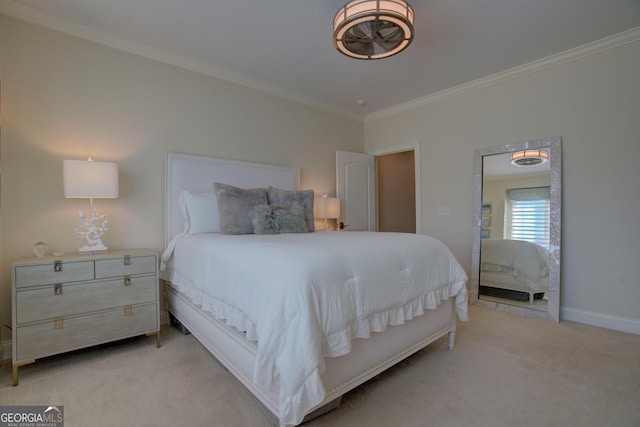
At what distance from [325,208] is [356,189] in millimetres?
898

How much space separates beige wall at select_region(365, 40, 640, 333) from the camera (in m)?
2.68

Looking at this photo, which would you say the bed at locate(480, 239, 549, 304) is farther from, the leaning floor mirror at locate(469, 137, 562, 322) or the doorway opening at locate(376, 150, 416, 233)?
the doorway opening at locate(376, 150, 416, 233)

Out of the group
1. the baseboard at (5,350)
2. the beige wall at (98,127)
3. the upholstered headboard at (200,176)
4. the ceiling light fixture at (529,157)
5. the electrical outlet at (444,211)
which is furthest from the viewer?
the electrical outlet at (444,211)

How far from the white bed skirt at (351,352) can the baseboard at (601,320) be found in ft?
5.25

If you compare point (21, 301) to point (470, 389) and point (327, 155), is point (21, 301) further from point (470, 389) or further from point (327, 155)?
point (327, 155)

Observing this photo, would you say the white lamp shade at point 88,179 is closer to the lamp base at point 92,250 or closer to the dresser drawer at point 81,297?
the lamp base at point 92,250

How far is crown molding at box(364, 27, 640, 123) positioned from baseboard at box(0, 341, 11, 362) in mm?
4823

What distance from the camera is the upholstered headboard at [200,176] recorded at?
2.93 metres

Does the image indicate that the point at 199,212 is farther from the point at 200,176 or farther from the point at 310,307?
the point at 310,307

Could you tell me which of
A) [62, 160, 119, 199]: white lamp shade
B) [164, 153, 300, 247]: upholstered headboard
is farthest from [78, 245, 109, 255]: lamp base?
[164, 153, 300, 247]: upholstered headboard

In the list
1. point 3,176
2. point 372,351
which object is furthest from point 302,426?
point 3,176

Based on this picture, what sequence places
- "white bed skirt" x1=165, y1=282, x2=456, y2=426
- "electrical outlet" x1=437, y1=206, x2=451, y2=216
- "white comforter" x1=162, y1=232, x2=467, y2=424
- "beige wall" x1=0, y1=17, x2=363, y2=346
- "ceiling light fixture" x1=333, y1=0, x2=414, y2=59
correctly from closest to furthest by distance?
"white comforter" x1=162, y1=232, x2=467, y2=424 → "white bed skirt" x1=165, y1=282, x2=456, y2=426 → "ceiling light fixture" x1=333, y1=0, x2=414, y2=59 → "beige wall" x1=0, y1=17, x2=363, y2=346 → "electrical outlet" x1=437, y1=206, x2=451, y2=216

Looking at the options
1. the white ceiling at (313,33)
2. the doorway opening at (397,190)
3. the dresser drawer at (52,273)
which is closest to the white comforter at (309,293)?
the dresser drawer at (52,273)

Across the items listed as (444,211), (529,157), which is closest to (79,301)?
(444,211)
